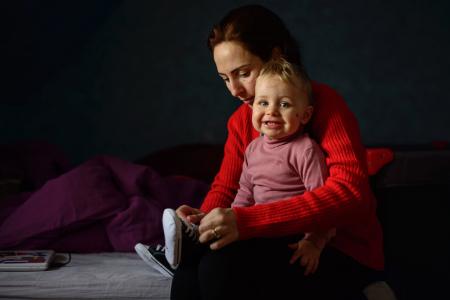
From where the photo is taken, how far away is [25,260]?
155 cm

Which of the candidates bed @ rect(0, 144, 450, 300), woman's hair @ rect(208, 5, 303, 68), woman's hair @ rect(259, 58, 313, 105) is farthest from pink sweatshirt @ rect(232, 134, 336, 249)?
bed @ rect(0, 144, 450, 300)

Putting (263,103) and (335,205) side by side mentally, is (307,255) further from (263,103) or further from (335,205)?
(263,103)

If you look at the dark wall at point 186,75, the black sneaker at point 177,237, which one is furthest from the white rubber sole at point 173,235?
the dark wall at point 186,75

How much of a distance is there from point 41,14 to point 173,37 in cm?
60

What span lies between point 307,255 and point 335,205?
11 cm

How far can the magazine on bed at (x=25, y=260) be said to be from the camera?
153 cm

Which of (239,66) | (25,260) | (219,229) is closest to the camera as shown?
(219,229)

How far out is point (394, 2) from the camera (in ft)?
8.83

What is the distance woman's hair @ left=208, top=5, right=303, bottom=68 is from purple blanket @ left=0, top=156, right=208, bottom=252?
0.55 m

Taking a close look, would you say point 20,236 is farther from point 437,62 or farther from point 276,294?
point 437,62

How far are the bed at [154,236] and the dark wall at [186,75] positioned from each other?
30.6 inches

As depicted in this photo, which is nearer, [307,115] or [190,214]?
[307,115]

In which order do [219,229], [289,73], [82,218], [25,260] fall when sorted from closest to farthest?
[219,229]
[289,73]
[25,260]
[82,218]

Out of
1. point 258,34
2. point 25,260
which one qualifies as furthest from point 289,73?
point 25,260
